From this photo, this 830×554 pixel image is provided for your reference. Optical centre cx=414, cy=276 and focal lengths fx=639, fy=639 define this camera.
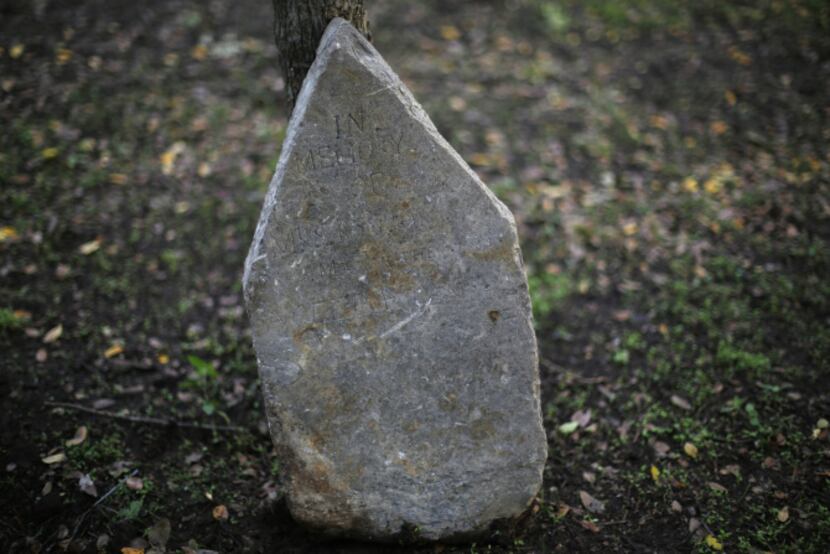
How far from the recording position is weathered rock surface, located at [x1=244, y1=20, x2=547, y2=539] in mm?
2391

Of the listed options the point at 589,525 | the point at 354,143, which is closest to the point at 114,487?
the point at 354,143

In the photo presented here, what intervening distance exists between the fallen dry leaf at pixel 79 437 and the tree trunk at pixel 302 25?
196cm

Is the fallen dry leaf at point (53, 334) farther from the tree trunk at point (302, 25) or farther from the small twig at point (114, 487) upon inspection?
the tree trunk at point (302, 25)

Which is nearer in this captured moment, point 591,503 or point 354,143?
point 354,143

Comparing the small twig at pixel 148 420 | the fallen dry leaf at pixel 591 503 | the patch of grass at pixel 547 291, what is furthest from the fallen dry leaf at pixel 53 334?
the fallen dry leaf at pixel 591 503

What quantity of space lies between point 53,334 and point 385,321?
231cm

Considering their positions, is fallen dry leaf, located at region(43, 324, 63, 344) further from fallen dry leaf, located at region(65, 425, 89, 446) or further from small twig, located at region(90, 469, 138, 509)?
small twig, located at region(90, 469, 138, 509)

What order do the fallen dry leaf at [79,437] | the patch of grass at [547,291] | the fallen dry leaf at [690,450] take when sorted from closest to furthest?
1. the fallen dry leaf at [79,437]
2. the fallen dry leaf at [690,450]
3. the patch of grass at [547,291]

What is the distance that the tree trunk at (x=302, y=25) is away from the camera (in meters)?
2.75

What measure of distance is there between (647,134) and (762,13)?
8.13 feet

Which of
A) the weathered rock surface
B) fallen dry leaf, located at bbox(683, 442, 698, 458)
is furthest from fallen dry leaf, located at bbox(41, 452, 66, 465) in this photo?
fallen dry leaf, located at bbox(683, 442, 698, 458)

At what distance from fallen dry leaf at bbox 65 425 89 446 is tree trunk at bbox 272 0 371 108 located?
1.96 m

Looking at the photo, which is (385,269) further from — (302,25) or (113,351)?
(113,351)

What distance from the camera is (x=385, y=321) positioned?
8.36 feet
